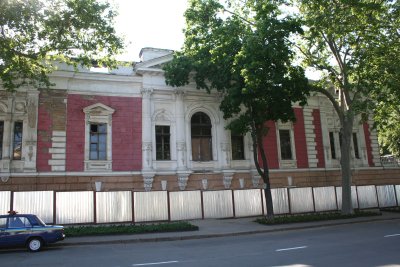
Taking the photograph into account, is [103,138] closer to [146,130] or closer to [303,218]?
[146,130]

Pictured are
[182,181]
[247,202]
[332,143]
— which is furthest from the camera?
[332,143]

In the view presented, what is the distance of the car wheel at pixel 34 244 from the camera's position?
42.9 feet

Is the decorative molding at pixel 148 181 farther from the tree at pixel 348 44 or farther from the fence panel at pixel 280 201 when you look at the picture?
the tree at pixel 348 44

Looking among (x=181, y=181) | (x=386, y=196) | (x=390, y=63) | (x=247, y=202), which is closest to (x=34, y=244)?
(x=181, y=181)

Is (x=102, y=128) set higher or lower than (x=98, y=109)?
lower

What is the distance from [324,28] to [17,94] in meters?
18.2

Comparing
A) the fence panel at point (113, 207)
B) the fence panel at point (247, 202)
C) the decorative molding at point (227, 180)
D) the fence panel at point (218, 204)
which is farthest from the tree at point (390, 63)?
the fence panel at point (113, 207)

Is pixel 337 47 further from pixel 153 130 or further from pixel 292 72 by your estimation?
pixel 153 130

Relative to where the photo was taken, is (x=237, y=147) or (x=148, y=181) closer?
(x=148, y=181)

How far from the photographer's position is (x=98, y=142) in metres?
23.6

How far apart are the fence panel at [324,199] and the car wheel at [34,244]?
17.2 metres

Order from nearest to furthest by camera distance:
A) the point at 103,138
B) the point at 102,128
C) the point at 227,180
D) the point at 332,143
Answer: the point at 103,138
the point at 102,128
the point at 227,180
the point at 332,143

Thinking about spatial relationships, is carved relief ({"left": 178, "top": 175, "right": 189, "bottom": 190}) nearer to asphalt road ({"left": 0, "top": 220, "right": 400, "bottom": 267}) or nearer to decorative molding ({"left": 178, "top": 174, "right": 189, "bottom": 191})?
decorative molding ({"left": 178, "top": 174, "right": 189, "bottom": 191})

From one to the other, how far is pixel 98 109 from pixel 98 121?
2.50 ft
